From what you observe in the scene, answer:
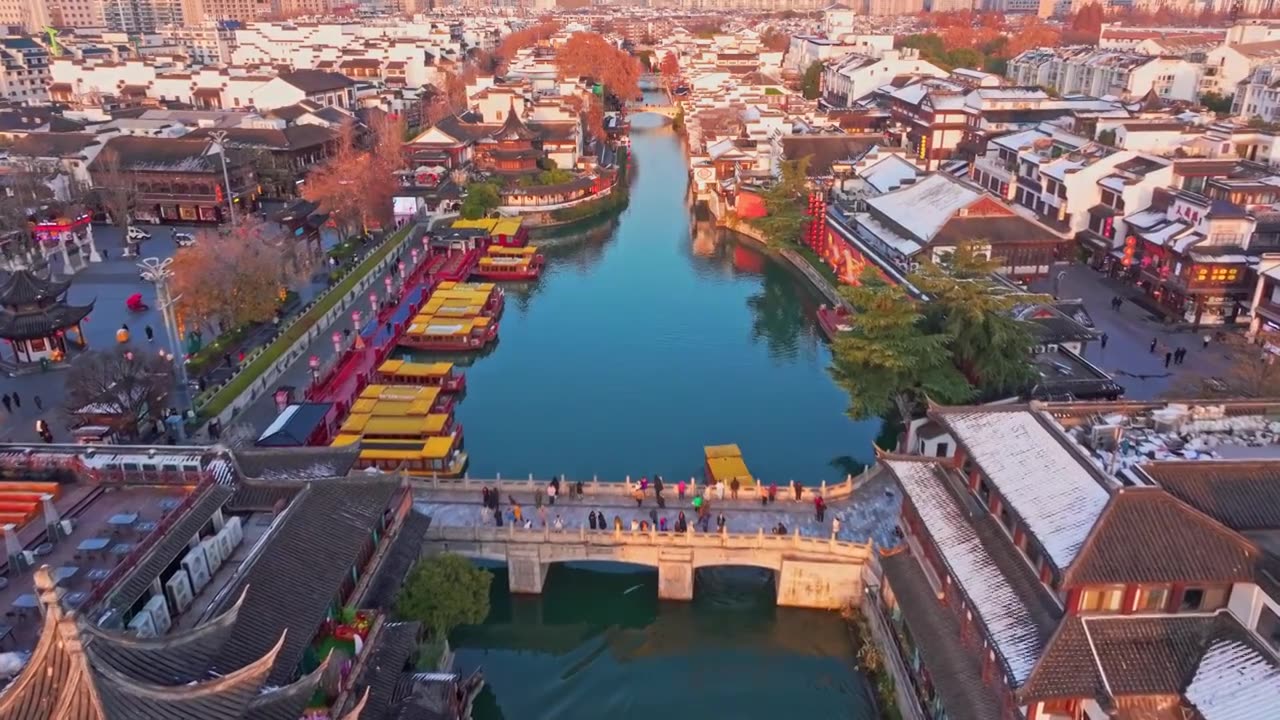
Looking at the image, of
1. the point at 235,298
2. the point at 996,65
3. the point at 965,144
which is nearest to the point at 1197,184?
the point at 965,144

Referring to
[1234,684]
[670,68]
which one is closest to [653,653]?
[1234,684]

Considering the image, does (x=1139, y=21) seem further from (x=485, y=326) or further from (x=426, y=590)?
(x=426, y=590)

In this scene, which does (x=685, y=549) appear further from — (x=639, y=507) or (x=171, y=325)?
(x=171, y=325)

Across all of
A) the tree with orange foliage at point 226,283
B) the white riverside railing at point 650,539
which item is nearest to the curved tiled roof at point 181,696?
the white riverside railing at point 650,539

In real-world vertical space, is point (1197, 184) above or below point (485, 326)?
above

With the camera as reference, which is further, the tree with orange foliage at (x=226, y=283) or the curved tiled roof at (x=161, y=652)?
the tree with orange foliage at (x=226, y=283)

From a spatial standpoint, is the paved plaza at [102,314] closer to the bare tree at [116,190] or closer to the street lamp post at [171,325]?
the bare tree at [116,190]

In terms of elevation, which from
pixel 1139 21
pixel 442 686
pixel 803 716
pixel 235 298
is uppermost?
Answer: pixel 1139 21

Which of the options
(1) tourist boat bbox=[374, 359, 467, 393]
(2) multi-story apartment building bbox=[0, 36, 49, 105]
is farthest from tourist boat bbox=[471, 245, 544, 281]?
(2) multi-story apartment building bbox=[0, 36, 49, 105]
